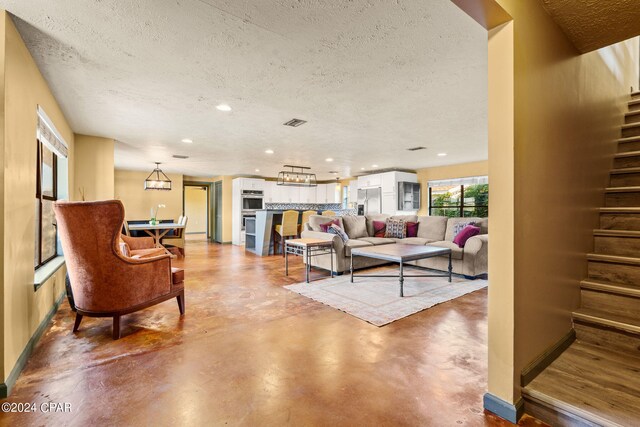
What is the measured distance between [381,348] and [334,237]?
8.17 feet

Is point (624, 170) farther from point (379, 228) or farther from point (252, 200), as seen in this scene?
point (252, 200)

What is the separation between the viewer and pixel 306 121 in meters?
3.92

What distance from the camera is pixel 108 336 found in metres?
2.47

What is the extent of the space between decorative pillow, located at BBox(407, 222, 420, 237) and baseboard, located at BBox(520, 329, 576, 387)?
3858mm

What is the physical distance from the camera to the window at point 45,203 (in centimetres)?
286

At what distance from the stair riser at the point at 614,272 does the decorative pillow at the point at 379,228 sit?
384 centimetres

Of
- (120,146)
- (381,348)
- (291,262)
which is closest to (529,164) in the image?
(381,348)

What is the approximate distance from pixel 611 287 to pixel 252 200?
8.72 meters

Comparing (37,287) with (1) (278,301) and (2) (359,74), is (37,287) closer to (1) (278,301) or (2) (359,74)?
(1) (278,301)

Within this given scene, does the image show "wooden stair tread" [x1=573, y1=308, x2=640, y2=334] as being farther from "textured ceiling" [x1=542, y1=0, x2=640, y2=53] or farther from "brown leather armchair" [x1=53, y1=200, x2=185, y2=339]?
"brown leather armchair" [x1=53, y1=200, x2=185, y2=339]

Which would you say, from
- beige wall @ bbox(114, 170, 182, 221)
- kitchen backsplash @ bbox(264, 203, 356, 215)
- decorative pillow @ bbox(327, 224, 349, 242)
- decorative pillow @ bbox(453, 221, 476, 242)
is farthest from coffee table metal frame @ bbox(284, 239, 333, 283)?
beige wall @ bbox(114, 170, 182, 221)

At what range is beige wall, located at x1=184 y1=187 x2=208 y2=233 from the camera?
491 inches

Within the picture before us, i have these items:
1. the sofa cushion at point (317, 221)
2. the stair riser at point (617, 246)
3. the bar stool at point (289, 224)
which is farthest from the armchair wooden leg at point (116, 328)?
the bar stool at point (289, 224)

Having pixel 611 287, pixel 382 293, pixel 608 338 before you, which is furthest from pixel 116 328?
pixel 611 287
